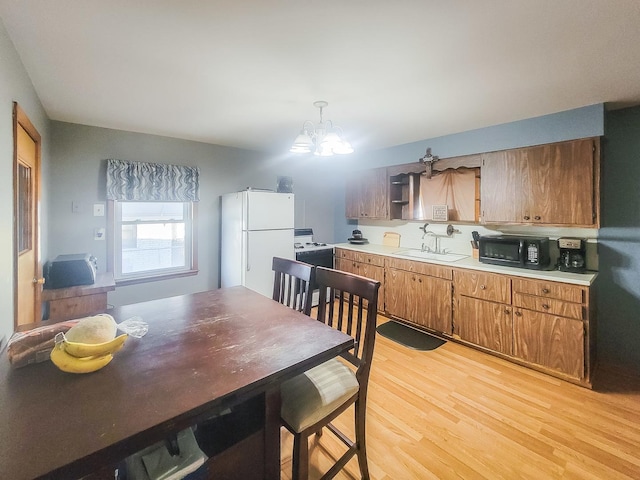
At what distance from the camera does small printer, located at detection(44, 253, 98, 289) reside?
242 centimetres

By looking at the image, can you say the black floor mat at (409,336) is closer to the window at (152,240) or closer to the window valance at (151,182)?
the window at (152,240)

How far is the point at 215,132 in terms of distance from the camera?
127 inches

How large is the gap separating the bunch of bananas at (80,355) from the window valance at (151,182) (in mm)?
2546

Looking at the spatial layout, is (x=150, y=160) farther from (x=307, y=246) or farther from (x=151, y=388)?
(x=151, y=388)

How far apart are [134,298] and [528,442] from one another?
375 cm

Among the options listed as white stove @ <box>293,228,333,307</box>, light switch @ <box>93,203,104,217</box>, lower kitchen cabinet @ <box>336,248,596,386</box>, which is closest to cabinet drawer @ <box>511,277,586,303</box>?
Answer: lower kitchen cabinet @ <box>336,248,596,386</box>

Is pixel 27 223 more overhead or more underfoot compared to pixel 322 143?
more underfoot

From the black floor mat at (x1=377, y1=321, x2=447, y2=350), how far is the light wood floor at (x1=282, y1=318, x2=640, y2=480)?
35cm

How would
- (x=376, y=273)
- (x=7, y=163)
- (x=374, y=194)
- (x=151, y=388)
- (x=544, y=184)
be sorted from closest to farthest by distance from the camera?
(x=151, y=388) → (x=7, y=163) → (x=544, y=184) → (x=376, y=273) → (x=374, y=194)

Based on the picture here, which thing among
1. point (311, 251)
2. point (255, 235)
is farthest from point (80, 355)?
point (311, 251)

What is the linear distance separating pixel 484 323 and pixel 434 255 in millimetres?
977

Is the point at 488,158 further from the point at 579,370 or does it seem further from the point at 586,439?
the point at 586,439

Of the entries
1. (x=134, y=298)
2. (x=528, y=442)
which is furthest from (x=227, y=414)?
(x=134, y=298)

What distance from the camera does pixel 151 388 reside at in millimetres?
941
